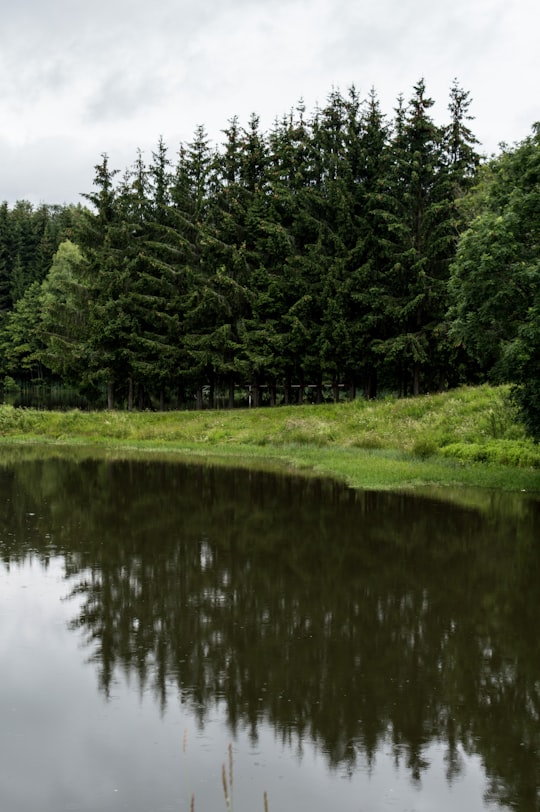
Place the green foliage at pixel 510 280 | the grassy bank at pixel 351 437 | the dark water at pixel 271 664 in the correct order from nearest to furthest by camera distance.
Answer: the dark water at pixel 271 664 < the green foliage at pixel 510 280 < the grassy bank at pixel 351 437

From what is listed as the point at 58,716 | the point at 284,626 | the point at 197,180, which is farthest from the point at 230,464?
the point at 197,180

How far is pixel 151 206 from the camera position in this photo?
54656mm

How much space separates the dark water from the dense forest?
84.0 feet

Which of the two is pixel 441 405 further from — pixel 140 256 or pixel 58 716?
pixel 58 716

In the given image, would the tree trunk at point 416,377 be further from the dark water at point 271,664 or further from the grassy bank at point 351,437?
the dark water at point 271,664

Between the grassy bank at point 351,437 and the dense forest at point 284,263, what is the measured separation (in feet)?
16.0

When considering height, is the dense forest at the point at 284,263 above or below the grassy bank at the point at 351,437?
above

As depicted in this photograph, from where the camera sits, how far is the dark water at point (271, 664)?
7207mm

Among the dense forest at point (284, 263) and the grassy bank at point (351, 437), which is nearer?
the grassy bank at point (351, 437)

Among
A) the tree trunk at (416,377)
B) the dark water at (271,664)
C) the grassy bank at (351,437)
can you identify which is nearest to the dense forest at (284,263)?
the tree trunk at (416,377)

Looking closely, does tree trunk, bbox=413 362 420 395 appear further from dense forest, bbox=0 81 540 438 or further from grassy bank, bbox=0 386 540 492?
grassy bank, bbox=0 386 540 492

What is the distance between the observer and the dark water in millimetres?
7207

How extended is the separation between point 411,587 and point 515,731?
18.0 ft

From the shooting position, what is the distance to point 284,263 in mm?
48875
